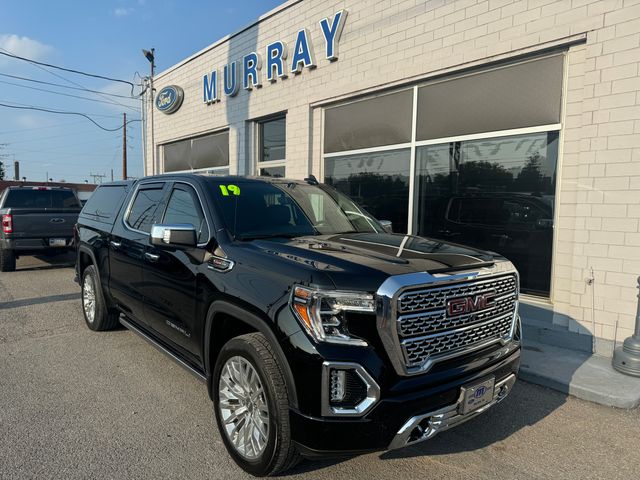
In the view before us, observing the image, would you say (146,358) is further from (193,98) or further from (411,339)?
(193,98)

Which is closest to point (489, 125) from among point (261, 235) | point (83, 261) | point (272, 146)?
point (261, 235)

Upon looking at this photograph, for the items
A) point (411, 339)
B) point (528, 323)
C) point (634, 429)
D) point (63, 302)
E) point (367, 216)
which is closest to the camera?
point (411, 339)

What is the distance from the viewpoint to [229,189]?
3.71 metres

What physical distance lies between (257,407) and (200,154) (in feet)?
37.3

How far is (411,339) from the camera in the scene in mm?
2424

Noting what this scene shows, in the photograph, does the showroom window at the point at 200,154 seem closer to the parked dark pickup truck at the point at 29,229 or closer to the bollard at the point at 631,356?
the parked dark pickup truck at the point at 29,229

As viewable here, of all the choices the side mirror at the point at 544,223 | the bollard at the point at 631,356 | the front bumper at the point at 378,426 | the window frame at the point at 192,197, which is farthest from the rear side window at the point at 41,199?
the bollard at the point at 631,356

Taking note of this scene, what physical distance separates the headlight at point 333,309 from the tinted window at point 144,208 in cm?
241

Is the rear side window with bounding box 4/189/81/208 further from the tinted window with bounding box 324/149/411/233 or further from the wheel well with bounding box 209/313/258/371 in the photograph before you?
the wheel well with bounding box 209/313/258/371

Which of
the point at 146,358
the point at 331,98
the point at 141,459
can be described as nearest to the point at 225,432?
the point at 141,459

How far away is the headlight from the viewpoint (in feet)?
7.69

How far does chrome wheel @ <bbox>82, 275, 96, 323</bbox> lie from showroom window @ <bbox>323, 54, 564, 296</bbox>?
15.5ft

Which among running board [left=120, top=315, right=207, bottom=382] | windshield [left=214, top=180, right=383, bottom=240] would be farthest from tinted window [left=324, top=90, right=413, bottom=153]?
running board [left=120, top=315, right=207, bottom=382]

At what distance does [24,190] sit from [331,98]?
307 inches
